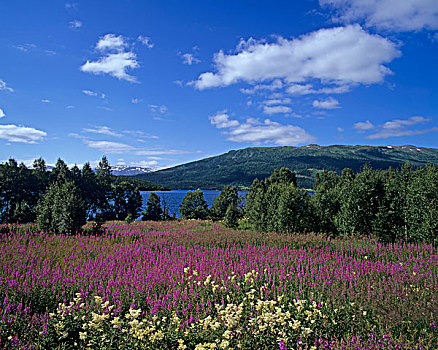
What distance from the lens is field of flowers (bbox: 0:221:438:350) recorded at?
3.73 m

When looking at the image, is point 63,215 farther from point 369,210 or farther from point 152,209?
point 152,209

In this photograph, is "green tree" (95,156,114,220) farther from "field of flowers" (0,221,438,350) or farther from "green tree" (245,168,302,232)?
"field of flowers" (0,221,438,350)

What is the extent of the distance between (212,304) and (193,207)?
31029 mm

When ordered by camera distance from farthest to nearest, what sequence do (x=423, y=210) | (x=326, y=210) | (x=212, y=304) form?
(x=326, y=210) < (x=423, y=210) < (x=212, y=304)

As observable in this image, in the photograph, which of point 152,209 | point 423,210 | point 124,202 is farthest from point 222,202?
point 423,210

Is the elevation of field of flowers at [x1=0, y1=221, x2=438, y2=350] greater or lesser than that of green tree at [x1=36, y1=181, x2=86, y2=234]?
lesser

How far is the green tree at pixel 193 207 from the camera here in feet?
117

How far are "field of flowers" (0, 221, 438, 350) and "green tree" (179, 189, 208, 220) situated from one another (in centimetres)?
2629

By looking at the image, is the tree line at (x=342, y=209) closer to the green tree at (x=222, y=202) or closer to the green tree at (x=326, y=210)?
the green tree at (x=326, y=210)

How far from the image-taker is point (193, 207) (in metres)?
36.2

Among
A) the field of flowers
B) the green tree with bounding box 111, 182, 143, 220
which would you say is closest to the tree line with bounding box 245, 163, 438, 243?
the field of flowers

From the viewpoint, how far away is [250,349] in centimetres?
375

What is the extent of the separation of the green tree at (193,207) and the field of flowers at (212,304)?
2629 centimetres

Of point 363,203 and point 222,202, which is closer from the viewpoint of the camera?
point 363,203
